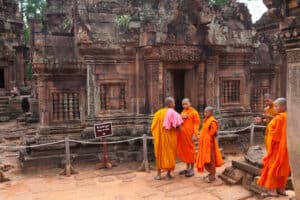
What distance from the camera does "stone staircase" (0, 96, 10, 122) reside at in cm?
1925

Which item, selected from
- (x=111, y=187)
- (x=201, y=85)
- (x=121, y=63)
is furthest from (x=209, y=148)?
(x=121, y=63)

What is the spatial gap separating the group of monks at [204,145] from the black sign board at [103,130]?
148 centimetres

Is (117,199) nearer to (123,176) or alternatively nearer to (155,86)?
(123,176)

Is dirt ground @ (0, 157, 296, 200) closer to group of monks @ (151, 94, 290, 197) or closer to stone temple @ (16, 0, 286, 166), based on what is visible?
group of monks @ (151, 94, 290, 197)

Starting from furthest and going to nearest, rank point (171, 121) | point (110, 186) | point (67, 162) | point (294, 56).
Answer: point (67, 162) → point (171, 121) → point (110, 186) → point (294, 56)

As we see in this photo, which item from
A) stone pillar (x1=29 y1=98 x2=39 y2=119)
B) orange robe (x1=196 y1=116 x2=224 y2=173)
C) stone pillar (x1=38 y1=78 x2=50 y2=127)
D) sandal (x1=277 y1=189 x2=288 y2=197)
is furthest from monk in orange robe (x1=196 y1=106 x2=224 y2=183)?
stone pillar (x1=29 y1=98 x2=39 y2=119)

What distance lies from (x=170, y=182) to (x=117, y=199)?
1.42 m

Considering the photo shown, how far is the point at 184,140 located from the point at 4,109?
16102 mm

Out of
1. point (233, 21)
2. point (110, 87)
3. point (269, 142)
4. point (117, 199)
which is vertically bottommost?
point (117, 199)

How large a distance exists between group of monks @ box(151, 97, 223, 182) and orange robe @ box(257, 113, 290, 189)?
167 centimetres

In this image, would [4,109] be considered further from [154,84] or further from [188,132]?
[188,132]

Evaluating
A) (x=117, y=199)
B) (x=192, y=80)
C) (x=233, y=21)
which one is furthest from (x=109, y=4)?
(x=117, y=199)

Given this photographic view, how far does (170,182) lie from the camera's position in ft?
23.1

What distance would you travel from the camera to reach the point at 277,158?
512cm
